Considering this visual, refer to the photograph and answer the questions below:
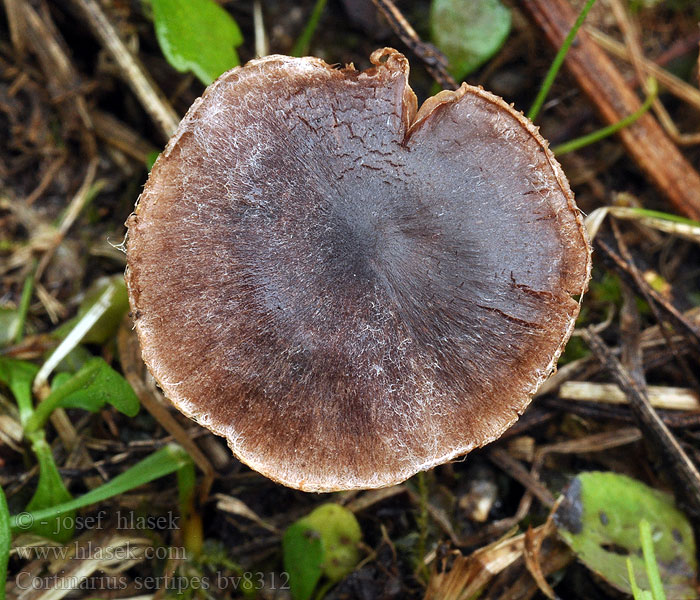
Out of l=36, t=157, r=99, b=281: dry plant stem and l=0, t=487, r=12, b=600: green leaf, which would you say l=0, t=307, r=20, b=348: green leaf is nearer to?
l=36, t=157, r=99, b=281: dry plant stem

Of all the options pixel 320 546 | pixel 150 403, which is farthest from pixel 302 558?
pixel 150 403

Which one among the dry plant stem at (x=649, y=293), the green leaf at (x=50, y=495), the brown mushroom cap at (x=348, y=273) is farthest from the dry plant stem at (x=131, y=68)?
the dry plant stem at (x=649, y=293)

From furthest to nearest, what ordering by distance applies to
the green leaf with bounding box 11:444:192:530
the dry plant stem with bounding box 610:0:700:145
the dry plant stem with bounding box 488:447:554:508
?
the dry plant stem with bounding box 610:0:700:145 → the dry plant stem with bounding box 488:447:554:508 → the green leaf with bounding box 11:444:192:530

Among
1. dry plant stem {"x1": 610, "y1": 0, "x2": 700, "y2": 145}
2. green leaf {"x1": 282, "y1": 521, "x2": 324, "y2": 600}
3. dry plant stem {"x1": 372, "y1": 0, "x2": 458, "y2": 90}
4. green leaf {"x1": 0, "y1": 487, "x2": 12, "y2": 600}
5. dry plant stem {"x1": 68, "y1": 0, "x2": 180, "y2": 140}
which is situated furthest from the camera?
dry plant stem {"x1": 610, "y1": 0, "x2": 700, "y2": 145}

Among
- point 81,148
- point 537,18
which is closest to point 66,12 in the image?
point 81,148

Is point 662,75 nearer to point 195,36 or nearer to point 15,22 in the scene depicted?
point 195,36

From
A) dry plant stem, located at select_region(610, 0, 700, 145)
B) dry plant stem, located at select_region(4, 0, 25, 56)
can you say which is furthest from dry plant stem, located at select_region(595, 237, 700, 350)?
dry plant stem, located at select_region(4, 0, 25, 56)
